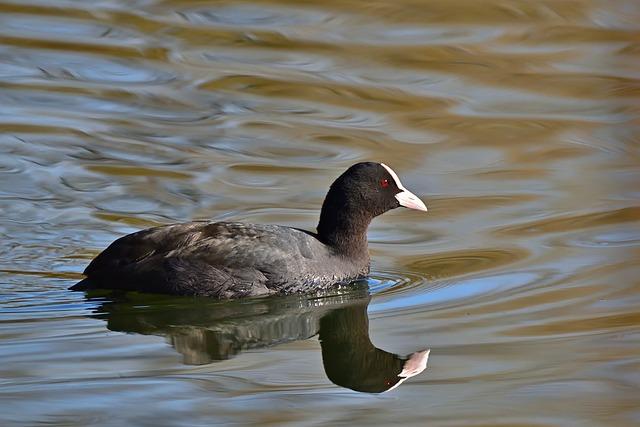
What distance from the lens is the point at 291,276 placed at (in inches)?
322

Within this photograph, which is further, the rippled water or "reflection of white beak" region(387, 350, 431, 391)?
Result: "reflection of white beak" region(387, 350, 431, 391)

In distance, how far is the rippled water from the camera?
6.28 metres

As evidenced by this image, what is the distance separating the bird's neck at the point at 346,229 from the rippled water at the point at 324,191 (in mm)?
249

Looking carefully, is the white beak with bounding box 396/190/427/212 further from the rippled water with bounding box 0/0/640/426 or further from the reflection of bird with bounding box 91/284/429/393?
the reflection of bird with bounding box 91/284/429/393

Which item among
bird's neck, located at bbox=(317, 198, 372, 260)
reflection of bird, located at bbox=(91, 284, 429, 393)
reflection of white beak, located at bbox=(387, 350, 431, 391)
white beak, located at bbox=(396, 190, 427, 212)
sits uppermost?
white beak, located at bbox=(396, 190, 427, 212)

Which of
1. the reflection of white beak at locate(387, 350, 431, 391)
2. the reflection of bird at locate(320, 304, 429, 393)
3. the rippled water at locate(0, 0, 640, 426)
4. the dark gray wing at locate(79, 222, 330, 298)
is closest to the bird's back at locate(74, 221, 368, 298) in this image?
the dark gray wing at locate(79, 222, 330, 298)

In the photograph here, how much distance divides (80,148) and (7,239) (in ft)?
6.51

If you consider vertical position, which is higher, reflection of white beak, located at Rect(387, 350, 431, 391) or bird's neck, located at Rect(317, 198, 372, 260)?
bird's neck, located at Rect(317, 198, 372, 260)

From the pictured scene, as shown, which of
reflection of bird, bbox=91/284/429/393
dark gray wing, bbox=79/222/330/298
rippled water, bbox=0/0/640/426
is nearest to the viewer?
rippled water, bbox=0/0/640/426

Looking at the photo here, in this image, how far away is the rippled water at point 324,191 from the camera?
247 inches

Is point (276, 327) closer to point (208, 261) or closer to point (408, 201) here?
point (208, 261)

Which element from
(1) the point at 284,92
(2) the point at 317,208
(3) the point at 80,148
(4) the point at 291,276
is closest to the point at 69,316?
(4) the point at 291,276

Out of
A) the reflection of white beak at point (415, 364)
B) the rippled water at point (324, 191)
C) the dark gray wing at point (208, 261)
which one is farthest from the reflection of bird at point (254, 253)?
the reflection of white beak at point (415, 364)

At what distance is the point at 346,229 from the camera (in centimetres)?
855
